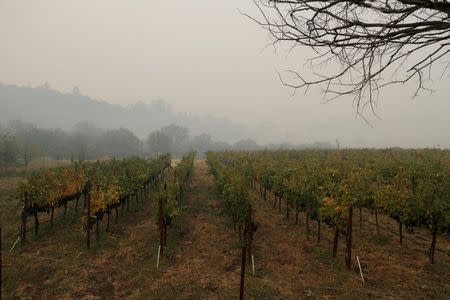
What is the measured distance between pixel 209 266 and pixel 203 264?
30cm

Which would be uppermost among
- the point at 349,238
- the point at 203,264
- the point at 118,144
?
the point at 118,144


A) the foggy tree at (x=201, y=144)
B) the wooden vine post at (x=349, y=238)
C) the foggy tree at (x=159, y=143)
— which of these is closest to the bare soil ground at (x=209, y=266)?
the wooden vine post at (x=349, y=238)

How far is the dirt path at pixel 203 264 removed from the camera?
385 inches

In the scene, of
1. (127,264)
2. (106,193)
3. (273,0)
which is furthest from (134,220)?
(273,0)

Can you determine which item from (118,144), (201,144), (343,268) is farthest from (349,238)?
(201,144)

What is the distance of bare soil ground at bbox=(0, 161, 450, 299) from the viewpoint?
978cm

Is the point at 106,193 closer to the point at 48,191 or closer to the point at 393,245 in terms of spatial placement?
the point at 48,191

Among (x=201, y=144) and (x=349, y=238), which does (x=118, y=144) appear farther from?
(x=349, y=238)

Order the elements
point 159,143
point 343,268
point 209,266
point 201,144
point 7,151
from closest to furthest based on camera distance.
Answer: point 343,268
point 209,266
point 7,151
point 159,143
point 201,144

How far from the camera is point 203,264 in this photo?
11734 mm

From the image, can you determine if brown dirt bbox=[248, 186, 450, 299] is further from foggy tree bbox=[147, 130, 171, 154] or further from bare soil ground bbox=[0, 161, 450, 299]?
foggy tree bbox=[147, 130, 171, 154]

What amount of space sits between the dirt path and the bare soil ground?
0.11ft

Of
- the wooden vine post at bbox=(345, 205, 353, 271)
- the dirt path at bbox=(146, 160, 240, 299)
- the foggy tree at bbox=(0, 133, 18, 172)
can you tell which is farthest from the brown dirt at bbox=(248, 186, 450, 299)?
the foggy tree at bbox=(0, 133, 18, 172)

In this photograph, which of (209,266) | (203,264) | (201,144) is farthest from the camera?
(201,144)
